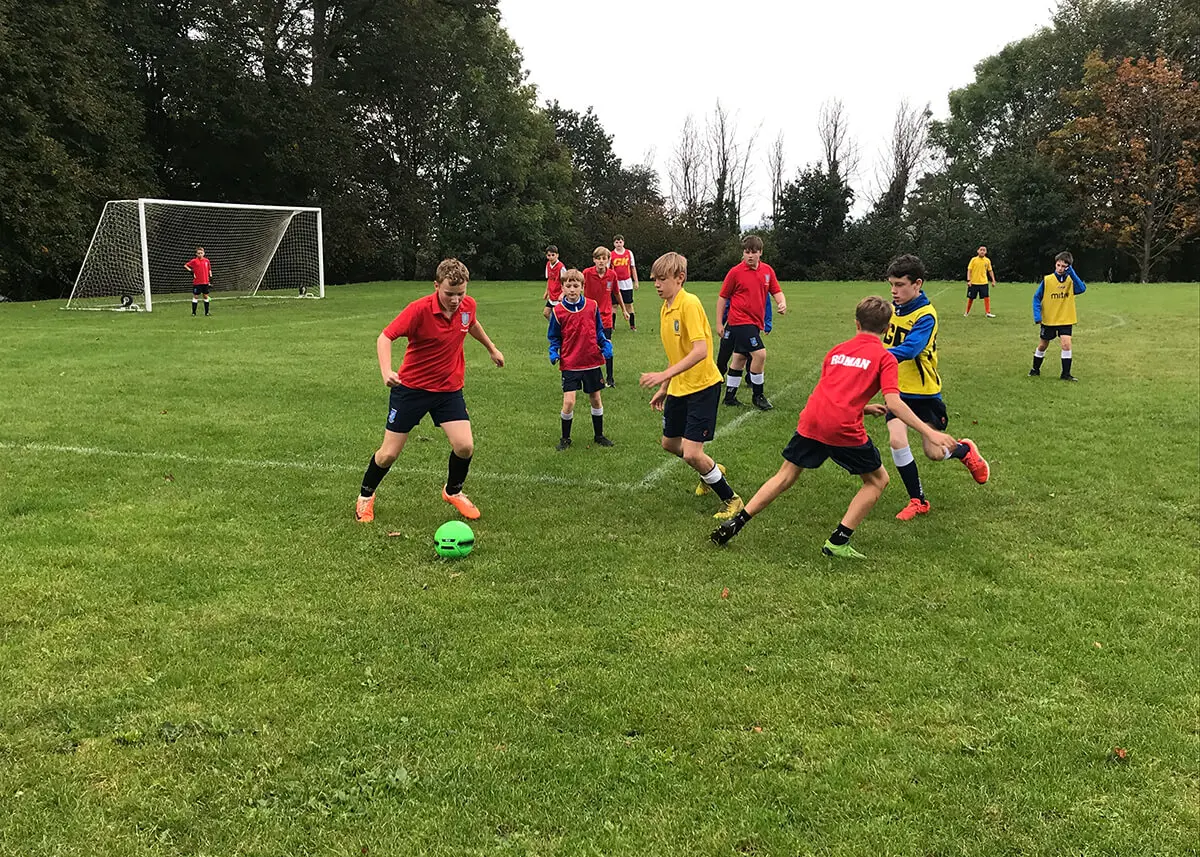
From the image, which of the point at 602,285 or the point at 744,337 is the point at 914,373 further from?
the point at 602,285

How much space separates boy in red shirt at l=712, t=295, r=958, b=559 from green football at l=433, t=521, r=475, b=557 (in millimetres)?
1709

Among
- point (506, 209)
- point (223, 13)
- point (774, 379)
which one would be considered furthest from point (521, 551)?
point (506, 209)

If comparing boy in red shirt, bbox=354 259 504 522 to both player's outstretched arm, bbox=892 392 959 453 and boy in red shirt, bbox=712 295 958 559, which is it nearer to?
boy in red shirt, bbox=712 295 958 559

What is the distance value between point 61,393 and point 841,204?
4732 cm

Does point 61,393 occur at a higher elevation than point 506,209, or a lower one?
lower

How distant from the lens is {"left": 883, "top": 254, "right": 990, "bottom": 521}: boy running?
5855mm

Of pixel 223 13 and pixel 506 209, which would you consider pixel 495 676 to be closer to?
pixel 223 13

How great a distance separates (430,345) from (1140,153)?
153 feet

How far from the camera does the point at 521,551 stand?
210 inches

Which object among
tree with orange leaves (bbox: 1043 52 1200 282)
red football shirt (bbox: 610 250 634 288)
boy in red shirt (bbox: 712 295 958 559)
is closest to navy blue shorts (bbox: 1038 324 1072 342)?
boy in red shirt (bbox: 712 295 958 559)

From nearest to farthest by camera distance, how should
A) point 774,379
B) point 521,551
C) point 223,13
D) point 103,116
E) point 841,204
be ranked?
point 521,551 < point 774,379 < point 103,116 < point 223,13 < point 841,204

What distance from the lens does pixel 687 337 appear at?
5902 mm

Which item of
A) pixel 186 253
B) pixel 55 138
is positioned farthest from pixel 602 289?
pixel 55 138

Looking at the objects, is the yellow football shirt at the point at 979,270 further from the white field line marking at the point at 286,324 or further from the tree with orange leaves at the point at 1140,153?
the tree with orange leaves at the point at 1140,153
